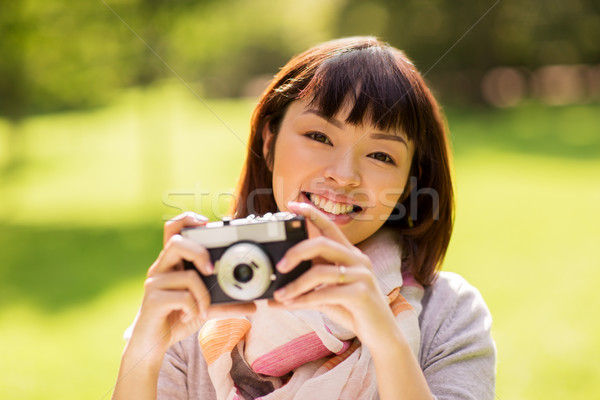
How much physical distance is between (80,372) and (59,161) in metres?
10.3

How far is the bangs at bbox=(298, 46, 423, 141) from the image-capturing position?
177 centimetres

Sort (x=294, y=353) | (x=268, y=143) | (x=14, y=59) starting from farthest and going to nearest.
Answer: (x=14, y=59), (x=268, y=143), (x=294, y=353)

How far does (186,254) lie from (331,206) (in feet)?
1.66

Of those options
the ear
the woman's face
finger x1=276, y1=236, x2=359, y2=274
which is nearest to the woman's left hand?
finger x1=276, y1=236, x2=359, y2=274

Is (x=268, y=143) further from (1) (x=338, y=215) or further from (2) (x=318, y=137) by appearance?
(1) (x=338, y=215)

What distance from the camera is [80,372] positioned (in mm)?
3957

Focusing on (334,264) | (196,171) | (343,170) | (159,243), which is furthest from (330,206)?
(196,171)

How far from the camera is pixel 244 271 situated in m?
1.39

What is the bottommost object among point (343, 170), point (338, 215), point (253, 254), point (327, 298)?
point (327, 298)

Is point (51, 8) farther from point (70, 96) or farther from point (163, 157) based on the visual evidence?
point (163, 157)

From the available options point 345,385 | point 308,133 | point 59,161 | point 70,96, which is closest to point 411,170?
point 308,133

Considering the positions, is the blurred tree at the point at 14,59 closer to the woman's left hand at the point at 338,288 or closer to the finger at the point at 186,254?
the finger at the point at 186,254

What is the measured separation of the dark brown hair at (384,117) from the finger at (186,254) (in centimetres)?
61

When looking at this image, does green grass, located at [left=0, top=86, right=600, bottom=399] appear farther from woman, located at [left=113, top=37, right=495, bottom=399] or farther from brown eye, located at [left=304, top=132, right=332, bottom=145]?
brown eye, located at [left=304, top=132, right=332, bottom=145]
